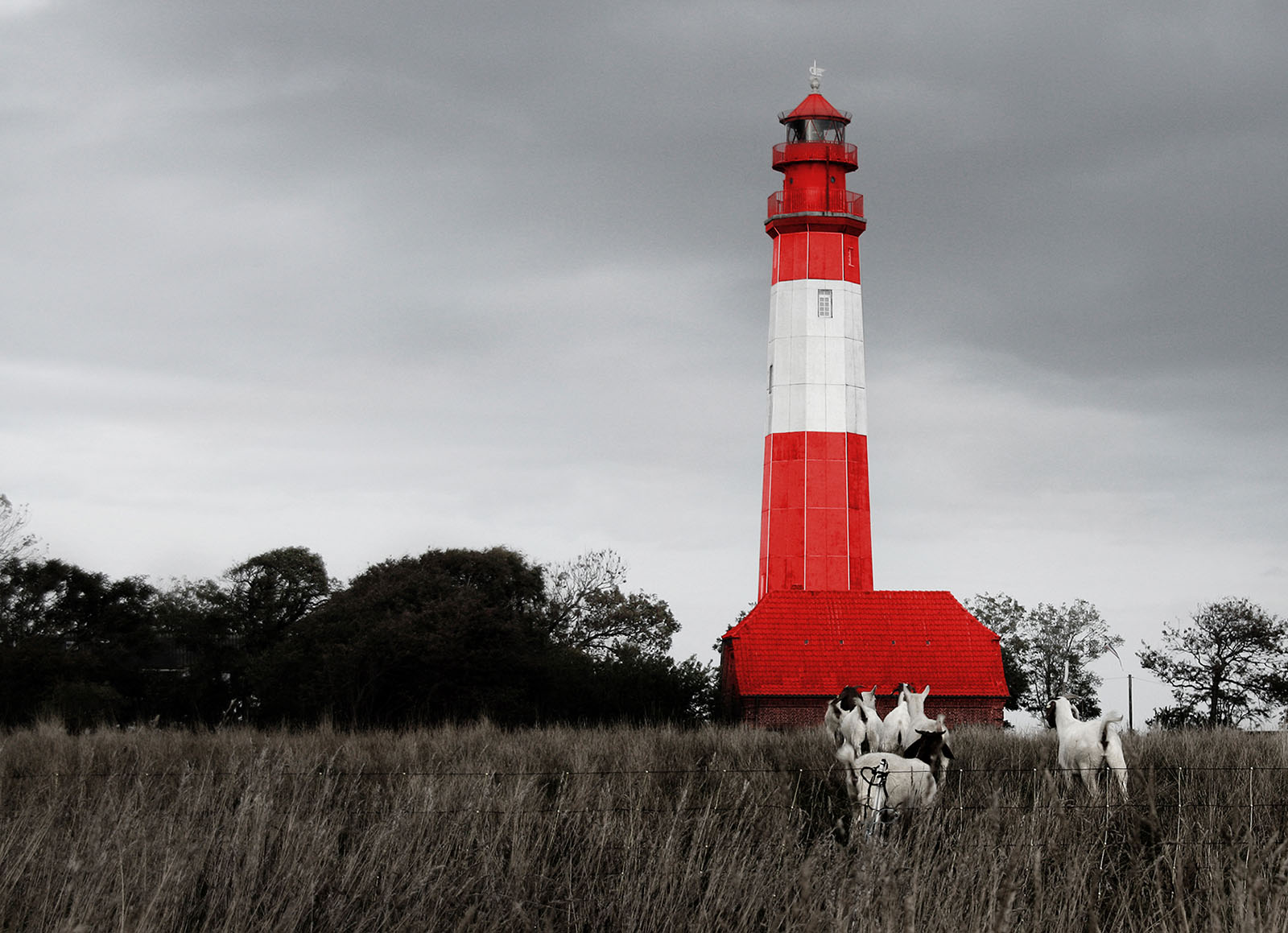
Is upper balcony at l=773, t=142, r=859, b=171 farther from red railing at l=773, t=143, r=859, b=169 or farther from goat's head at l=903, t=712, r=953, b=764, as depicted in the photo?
goat's head at l=903, t=712, r=953, b=764

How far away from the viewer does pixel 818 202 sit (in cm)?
3306

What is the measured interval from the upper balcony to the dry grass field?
24403 mm

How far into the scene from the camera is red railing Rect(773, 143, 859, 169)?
3350cm

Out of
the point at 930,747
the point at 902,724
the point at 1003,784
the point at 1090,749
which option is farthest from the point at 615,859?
the point at 902,724

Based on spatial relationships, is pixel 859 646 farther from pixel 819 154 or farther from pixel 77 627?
pixel 77 627

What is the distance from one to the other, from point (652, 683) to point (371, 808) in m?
21.0

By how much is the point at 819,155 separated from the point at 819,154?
0.04 metres

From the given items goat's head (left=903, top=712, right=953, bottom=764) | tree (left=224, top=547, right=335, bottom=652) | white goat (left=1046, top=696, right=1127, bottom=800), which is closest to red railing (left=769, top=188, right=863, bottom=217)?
tree (left=224, top=547, right=335, bottom=652)

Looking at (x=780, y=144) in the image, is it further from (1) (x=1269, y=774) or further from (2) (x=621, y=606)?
(1) (x=1269, y=774)

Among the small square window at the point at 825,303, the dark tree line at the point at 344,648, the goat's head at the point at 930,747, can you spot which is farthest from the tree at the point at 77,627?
the goat's head at the point at 930,747

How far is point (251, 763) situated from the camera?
434 inches

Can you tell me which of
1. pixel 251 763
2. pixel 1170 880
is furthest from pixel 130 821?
pixel 1170 880

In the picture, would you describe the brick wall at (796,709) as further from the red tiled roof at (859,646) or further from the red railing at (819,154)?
the red railing at (819,154)

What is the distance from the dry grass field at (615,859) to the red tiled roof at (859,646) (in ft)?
60.4
